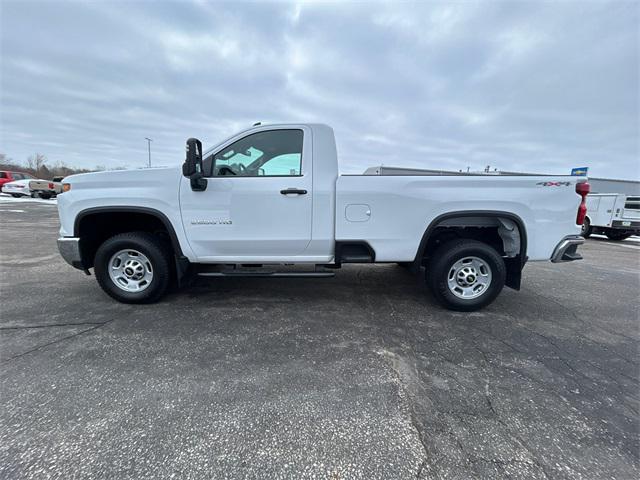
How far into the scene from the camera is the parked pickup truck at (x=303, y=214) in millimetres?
3383

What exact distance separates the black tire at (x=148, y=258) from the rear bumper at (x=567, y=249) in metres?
4.74

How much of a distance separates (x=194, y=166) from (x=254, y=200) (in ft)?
2.37

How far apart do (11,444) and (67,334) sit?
4.88ft

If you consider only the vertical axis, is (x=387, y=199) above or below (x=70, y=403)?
above

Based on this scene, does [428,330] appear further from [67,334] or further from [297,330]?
[67,334]

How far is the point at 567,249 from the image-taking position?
137 inches

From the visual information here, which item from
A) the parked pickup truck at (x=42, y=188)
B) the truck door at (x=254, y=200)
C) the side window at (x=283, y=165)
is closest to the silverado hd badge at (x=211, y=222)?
the truck door at (x=254, y=200)

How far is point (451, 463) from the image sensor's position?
166 centimetres

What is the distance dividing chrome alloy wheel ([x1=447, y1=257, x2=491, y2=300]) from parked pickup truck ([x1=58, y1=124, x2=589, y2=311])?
13mm

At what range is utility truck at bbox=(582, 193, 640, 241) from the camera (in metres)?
11.8

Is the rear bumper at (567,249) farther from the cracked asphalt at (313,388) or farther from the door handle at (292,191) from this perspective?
the door handle at (292,191)

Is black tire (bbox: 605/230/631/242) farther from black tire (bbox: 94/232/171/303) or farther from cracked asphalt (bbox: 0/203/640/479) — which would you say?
black tire (bbox: 94/232/171/303)

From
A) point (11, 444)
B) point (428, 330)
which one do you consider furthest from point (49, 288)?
point (428, 330)

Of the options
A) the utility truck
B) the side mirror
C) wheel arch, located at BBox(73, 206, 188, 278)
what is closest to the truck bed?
the side mirror
